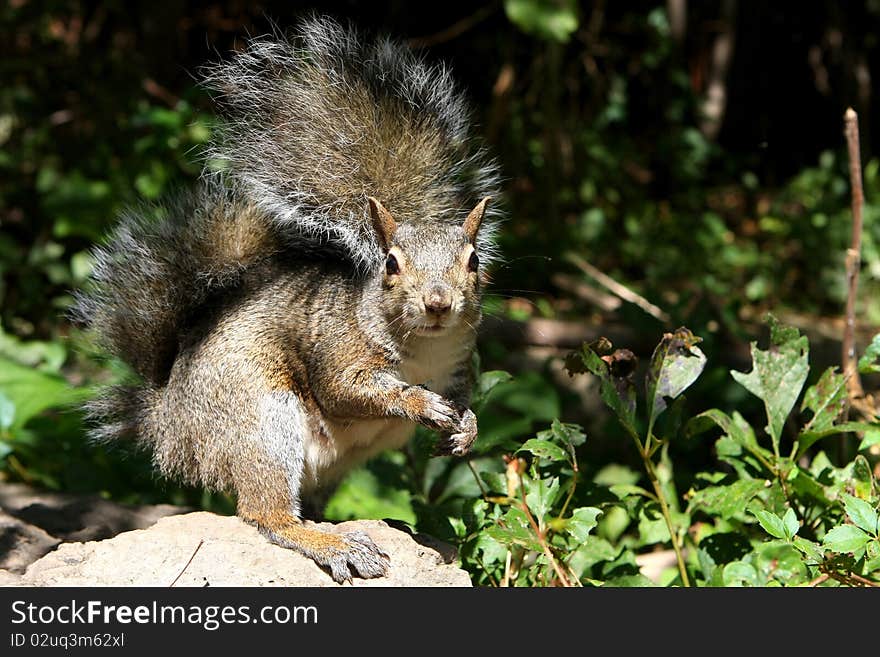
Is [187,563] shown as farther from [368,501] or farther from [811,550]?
[811,550]

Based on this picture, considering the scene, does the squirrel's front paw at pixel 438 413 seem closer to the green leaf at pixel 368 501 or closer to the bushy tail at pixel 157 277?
the bushy tail at pixel 157 277

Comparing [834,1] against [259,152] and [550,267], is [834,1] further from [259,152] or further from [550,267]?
[259,152]

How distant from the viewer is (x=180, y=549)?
2.23 metres

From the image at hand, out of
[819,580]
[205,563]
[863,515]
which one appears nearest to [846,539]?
[863,515]

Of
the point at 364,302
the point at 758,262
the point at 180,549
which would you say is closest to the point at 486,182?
the point at 364,302

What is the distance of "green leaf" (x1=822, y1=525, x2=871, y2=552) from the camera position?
202 cm

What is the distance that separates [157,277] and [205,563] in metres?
0.88

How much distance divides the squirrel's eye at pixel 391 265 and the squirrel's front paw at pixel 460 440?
1.19ft

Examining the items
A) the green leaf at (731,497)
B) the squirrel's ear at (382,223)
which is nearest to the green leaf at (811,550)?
the green leaf at (731,497)

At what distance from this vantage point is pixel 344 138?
8.63 feet

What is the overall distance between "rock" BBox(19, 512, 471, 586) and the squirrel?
0.06 meters

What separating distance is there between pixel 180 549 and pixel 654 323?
163 centimetres

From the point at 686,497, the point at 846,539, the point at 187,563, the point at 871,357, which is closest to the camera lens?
the point at 846,539
